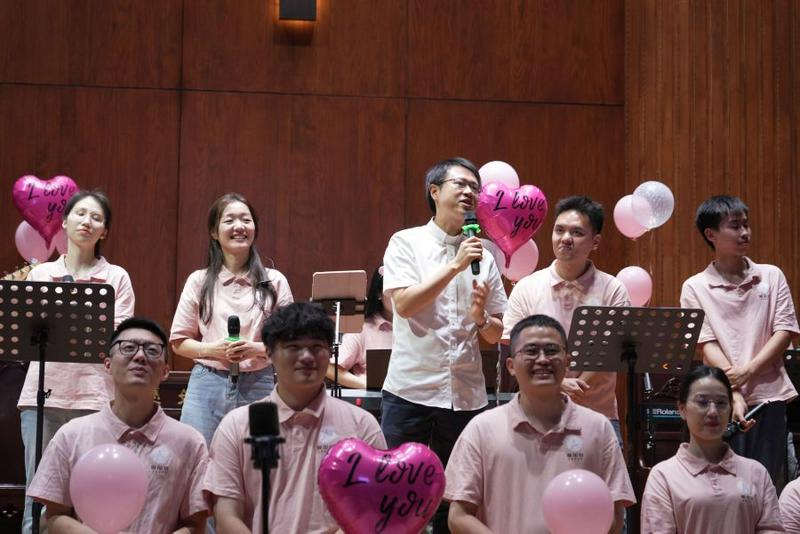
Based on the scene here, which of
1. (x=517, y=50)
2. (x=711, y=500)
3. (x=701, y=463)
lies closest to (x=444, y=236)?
(x=701, y=463)

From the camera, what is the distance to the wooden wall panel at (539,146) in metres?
7.80

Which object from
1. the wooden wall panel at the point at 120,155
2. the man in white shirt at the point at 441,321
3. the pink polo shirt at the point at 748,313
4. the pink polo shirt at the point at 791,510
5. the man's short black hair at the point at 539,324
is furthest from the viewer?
the wooden wall panel at the point at 120,155

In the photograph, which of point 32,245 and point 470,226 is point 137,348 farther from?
point 32,245

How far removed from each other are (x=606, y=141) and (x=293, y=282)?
104 inches

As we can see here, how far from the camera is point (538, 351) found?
3455 millimetres

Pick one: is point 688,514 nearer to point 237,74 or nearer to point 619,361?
point 619,361

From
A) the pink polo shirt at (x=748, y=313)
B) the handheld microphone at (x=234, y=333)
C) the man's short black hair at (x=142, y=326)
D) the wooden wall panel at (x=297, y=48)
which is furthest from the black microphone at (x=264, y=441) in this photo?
the wooden wall panel at (x=297, y=48)

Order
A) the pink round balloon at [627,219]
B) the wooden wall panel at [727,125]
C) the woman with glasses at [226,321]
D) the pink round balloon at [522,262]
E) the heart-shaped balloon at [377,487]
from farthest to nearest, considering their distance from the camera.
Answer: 1. the wooden wall panel at [727,125]
2. the pink round balloon at [627,219]
3. the pink round balloon at [522,262]
4. the woman with glasses at [226,321]
5. the heart-shaped balloon at [377,487]

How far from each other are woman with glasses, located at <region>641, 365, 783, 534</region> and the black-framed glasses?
72.5 inches

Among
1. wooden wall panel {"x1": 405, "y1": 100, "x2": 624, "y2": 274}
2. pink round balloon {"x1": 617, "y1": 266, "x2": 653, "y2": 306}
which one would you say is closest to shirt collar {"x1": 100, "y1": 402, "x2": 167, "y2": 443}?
pink round balloon {"x1": 617, "y1": 266, "x2": 653, "y2": 306}

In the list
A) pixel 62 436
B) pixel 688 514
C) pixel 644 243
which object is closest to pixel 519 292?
pixel 688 514

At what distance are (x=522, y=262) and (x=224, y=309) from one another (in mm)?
2298

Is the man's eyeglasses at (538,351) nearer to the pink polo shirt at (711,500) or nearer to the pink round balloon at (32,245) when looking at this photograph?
the pink polo shirt at (711,500)

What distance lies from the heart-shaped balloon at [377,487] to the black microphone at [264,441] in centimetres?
38
